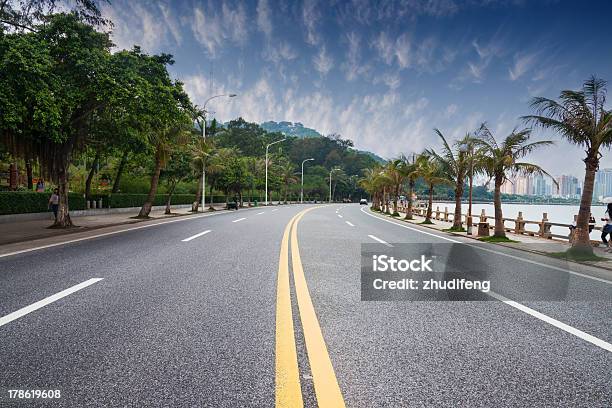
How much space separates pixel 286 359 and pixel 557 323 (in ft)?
10.7

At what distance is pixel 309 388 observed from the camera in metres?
2.63

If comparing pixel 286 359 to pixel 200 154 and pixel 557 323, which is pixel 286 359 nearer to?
pixel 557 323

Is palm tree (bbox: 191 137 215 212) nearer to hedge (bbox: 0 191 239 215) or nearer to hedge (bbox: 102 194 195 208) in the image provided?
hedge (bbox: 102 194 195 208)

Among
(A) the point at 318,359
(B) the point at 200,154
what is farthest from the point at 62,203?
(B) the point at 200,154

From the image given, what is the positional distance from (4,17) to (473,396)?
17512 mm

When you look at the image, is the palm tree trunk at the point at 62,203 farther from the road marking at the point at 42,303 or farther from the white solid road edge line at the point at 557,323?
the white solid road edge line at the point at 557,323

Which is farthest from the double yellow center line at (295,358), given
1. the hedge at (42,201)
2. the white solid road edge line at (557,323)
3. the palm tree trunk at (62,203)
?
the hedge at (42,201)

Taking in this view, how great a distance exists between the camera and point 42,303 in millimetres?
4598

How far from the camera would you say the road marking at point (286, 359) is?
2.50 metres

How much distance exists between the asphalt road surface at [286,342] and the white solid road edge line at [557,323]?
0.02 metres

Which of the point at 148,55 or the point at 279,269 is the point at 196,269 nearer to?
the point at 279,269

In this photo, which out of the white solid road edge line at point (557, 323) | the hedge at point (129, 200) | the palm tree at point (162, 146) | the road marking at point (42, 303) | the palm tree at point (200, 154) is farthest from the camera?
the palm tree at point (200, 154)

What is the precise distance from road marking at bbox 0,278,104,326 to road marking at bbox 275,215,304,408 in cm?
285

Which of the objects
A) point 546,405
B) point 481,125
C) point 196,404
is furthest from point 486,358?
point 481,125
